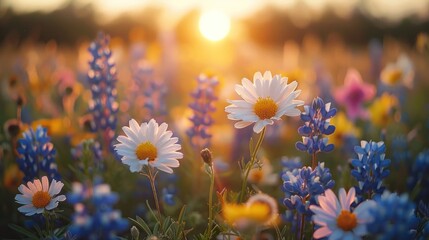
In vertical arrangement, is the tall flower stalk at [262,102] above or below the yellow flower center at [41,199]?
above

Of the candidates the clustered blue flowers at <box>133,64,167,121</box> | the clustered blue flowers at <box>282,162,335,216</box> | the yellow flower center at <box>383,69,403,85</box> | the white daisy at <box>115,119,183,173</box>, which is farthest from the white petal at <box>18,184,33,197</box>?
Answer: the yellow flower center at <box>383,69,403,85</box>

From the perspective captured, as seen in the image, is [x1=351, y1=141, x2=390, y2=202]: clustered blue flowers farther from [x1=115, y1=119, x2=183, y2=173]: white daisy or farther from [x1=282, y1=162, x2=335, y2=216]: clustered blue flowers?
[x1=115, y1=119, x2=183, y2=173]: white daisy

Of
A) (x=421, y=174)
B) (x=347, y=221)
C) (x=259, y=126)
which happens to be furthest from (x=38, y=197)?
(x=421, y=174)

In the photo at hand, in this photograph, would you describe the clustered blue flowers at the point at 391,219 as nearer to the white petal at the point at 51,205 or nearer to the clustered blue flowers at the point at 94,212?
the clustered blue flowers at the point at 94,212

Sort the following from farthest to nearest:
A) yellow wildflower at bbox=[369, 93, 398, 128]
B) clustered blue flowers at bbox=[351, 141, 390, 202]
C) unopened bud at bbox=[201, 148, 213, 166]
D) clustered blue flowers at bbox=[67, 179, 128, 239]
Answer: yellow wildflower at bbox=[369, 93, 398, 128] < clustered blue flowers at bbox=[351, 141, 390, 202] < unopened bud at bbox=[201, 148, 213, 166] < clustered blue flowers at bbox=[67, 179, 128, 239]

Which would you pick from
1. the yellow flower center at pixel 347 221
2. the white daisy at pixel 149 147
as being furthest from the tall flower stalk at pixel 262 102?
the yellow flower center at pixel 347 221

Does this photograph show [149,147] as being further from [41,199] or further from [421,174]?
[421,174]
